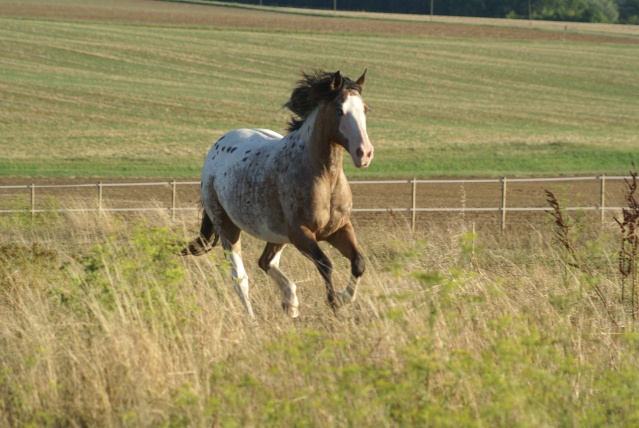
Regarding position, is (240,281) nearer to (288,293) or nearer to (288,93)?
(288,293)

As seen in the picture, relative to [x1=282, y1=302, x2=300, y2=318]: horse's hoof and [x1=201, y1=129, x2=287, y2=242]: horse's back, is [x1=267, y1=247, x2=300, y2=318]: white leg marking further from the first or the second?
[x1=201, y1=129, x2=287, y2=242]: horse's back

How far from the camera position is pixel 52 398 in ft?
19.3

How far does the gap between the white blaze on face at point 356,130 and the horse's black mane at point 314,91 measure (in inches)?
9.1

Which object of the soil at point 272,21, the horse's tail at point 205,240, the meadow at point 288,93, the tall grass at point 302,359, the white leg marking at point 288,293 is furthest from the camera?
the soil at point 272,21

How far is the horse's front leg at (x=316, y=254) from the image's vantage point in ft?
27.7

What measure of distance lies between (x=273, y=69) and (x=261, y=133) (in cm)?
4870

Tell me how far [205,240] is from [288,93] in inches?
1447

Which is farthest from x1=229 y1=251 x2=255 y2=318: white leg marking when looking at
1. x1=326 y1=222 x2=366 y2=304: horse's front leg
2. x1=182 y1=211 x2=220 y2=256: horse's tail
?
x1=182 y1=211 x2=220 y2=256: horse's tail

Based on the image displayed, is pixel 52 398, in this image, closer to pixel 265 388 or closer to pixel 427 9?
pixel 265 388

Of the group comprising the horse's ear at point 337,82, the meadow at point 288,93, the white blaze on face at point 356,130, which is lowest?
the meadow at point 288,93

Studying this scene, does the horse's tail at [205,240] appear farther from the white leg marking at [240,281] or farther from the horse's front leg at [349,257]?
the horse's front leg at [349,257]

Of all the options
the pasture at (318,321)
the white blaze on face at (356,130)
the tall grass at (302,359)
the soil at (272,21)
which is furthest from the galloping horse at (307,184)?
the soil at (272,21)

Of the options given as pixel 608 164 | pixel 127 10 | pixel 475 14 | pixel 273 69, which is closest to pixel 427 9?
pixel 475 14

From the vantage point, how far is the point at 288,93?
4738cm
